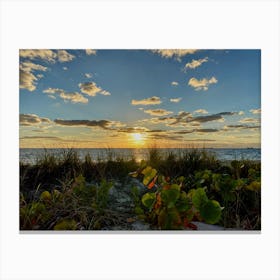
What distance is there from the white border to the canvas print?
0.08 m

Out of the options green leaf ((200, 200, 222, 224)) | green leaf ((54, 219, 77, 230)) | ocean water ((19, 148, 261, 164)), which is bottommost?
green leaf ((54, 219, 77, 230))

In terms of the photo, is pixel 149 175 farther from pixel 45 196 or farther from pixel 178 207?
pixel 45 196

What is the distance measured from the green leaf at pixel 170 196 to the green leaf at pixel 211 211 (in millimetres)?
225

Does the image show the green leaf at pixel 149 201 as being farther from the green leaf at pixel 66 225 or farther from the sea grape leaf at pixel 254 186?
the sea grape leaf at pixel 254 186

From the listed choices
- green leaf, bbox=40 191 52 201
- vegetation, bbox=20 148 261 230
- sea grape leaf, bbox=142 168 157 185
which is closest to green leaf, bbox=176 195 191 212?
vegetation, bbox=20 148 261 230

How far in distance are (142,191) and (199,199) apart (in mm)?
567

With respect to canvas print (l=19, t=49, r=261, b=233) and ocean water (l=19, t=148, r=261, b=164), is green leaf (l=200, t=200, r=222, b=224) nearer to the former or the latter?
canvas print (l=19, t=49, r=261, b=233)

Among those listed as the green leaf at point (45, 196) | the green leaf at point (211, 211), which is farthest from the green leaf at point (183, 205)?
the green leaf at point (45, 196)

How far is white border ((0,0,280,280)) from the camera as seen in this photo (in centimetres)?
231
